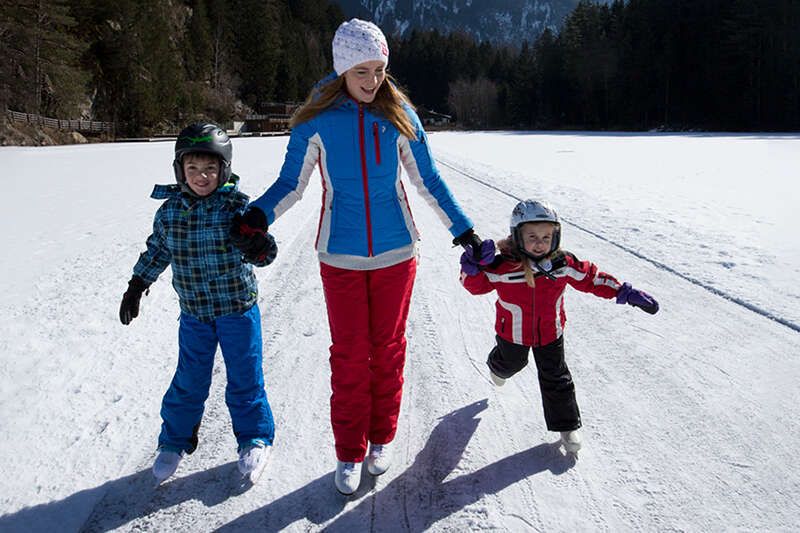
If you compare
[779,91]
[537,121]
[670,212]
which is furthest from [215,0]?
[670,212]

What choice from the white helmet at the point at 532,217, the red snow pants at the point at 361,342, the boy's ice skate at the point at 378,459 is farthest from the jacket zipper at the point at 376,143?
the boy's ice skate at the point at 378,459

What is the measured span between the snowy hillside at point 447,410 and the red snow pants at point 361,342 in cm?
25

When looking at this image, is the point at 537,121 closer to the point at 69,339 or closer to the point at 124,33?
the point at 124,33

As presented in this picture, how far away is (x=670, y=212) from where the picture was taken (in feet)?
27.0

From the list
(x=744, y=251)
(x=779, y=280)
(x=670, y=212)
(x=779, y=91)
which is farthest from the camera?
(x=779, y=91)

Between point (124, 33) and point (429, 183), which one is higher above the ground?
point (124, 33)

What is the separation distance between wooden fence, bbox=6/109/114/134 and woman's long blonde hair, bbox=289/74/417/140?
36924 mm

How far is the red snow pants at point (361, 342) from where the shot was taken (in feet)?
7.80

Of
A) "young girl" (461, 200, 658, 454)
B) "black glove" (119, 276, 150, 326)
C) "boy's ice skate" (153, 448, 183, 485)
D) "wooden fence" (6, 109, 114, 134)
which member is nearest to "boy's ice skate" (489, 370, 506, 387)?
"young girl" (461, 200, 658, 454)

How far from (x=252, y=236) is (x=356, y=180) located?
1.58 feet

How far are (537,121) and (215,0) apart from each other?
4247cm

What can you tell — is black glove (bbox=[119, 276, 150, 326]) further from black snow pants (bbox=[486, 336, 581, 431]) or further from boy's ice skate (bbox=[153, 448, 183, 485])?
black snow pants (bbox=[486, 336, 581, 431])

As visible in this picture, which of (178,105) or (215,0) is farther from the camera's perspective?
(215,0)

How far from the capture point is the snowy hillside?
7.29 feet
